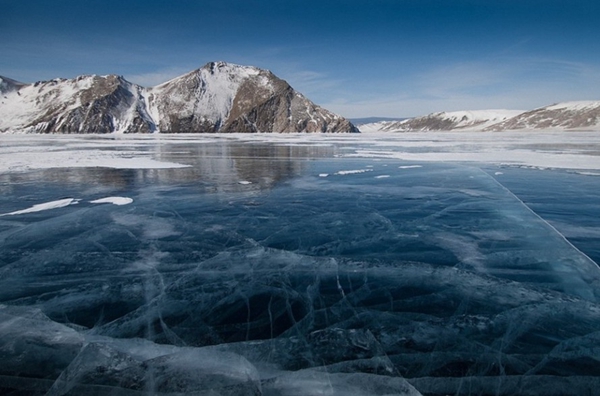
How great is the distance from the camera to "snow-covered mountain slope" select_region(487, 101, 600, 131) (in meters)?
154

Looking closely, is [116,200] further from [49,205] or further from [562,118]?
[562,118]

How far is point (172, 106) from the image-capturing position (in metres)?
163

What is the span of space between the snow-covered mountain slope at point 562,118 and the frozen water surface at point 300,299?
17958 centimetres

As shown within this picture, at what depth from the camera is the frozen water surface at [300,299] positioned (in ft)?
9.44

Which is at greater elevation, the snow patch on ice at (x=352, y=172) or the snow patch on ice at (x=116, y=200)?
the snow patch on ice at (x=352, y=172)

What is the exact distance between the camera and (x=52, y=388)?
270 centimetres

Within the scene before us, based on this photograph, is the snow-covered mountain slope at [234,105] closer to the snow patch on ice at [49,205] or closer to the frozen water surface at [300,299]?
the snow patch on ice at [49,205]

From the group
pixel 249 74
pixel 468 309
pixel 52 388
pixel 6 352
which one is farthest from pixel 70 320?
pixel 249 74

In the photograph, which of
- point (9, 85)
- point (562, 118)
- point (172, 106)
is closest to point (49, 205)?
point (172, 106)

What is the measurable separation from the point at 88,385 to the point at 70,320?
1.23m

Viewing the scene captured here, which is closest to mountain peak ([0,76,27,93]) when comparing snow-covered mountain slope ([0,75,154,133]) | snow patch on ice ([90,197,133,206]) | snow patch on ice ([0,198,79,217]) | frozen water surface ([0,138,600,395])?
snow-covered mountain slope ([0,75,154,133])

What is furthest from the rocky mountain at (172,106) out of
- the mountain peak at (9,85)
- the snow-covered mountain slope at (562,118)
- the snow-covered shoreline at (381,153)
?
the snow-covered shoreline at (381,153)

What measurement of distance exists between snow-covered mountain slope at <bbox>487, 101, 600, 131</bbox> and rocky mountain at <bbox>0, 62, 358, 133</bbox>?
88601 mm

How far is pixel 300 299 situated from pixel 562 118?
691ft
